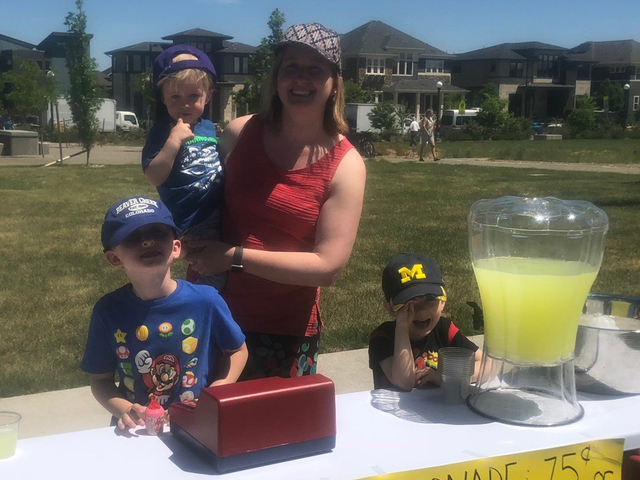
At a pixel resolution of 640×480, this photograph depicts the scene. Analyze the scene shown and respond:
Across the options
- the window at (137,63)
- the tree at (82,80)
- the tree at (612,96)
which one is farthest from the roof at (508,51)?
the tree at (82,80)

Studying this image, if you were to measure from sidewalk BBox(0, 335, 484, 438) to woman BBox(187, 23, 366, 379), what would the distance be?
1.82 meters

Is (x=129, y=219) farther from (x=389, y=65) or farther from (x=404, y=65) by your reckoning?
(x=404, y=65)

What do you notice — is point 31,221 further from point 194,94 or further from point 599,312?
point 599,312

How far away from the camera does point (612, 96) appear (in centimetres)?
7631

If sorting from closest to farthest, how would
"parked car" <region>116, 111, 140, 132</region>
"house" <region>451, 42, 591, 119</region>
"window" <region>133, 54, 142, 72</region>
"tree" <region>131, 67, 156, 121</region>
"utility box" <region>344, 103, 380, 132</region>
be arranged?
"tree" <region>131, 67, 156, 121</region> → "parked car" <region>116, 111, 140, 132</region> → "utility box" <region>344, 103, 380, 132</region> → "window" <region>133, 54, 142, 72</region> → "house" <region>451, 42, 591, 119</region>

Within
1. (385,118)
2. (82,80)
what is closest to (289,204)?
(82,80)

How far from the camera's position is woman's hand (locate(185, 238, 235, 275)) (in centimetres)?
208

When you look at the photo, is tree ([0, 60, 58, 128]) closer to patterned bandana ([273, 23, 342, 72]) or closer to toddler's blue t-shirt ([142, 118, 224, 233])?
toddler's blue t-shirt ([142, 118, 224, 233])

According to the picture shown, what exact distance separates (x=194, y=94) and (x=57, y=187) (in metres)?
13.3

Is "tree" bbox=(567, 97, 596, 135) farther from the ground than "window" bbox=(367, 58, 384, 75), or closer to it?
closer to it

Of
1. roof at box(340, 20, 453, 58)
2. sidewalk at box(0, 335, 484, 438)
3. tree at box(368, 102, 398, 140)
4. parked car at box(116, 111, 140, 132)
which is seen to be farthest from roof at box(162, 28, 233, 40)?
sidewalk at box(0, 335, 484, 438)

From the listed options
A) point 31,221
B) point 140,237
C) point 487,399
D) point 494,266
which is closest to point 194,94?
point 140,237

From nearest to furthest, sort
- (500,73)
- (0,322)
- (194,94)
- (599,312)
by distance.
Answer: (599,312) → (194,94) → (0,322) → (500,73)

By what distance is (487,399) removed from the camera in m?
1.91
